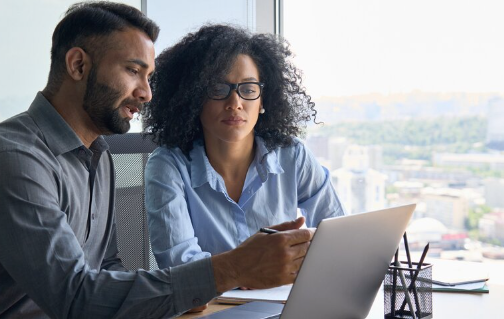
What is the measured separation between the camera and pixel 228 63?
2139 mm

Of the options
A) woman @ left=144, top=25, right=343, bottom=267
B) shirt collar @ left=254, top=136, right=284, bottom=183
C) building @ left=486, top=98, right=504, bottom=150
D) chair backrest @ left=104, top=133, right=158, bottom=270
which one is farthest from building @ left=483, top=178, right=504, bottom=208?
chair backrest @ left=104, top=133, right=158, bottom=270

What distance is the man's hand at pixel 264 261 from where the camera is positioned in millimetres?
1184

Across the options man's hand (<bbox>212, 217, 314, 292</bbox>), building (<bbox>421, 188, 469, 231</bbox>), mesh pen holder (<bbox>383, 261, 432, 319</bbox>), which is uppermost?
man's hand (<bbox>212, 217, 314, 292</bbox>)

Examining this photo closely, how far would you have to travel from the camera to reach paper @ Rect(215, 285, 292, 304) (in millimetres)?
1512

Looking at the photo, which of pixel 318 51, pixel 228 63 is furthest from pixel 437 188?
pixel 228 63

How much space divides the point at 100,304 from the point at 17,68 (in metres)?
1.46

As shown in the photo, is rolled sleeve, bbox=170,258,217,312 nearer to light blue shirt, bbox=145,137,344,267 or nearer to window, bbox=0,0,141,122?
light blue shirt, bbox=145,137,344,267

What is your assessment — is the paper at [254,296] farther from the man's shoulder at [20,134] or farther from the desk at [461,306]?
the man's shoulder at [20,134]

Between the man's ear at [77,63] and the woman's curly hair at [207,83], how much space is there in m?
0.60

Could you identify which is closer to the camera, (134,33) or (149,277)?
(149,277)

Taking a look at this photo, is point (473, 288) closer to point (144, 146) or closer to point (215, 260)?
point (215, 260)

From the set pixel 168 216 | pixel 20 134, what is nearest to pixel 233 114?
pixel 168 216

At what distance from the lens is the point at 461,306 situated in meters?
1.54

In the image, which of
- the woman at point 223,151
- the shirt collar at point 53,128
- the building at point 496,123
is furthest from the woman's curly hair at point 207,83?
the building at point 496,123
